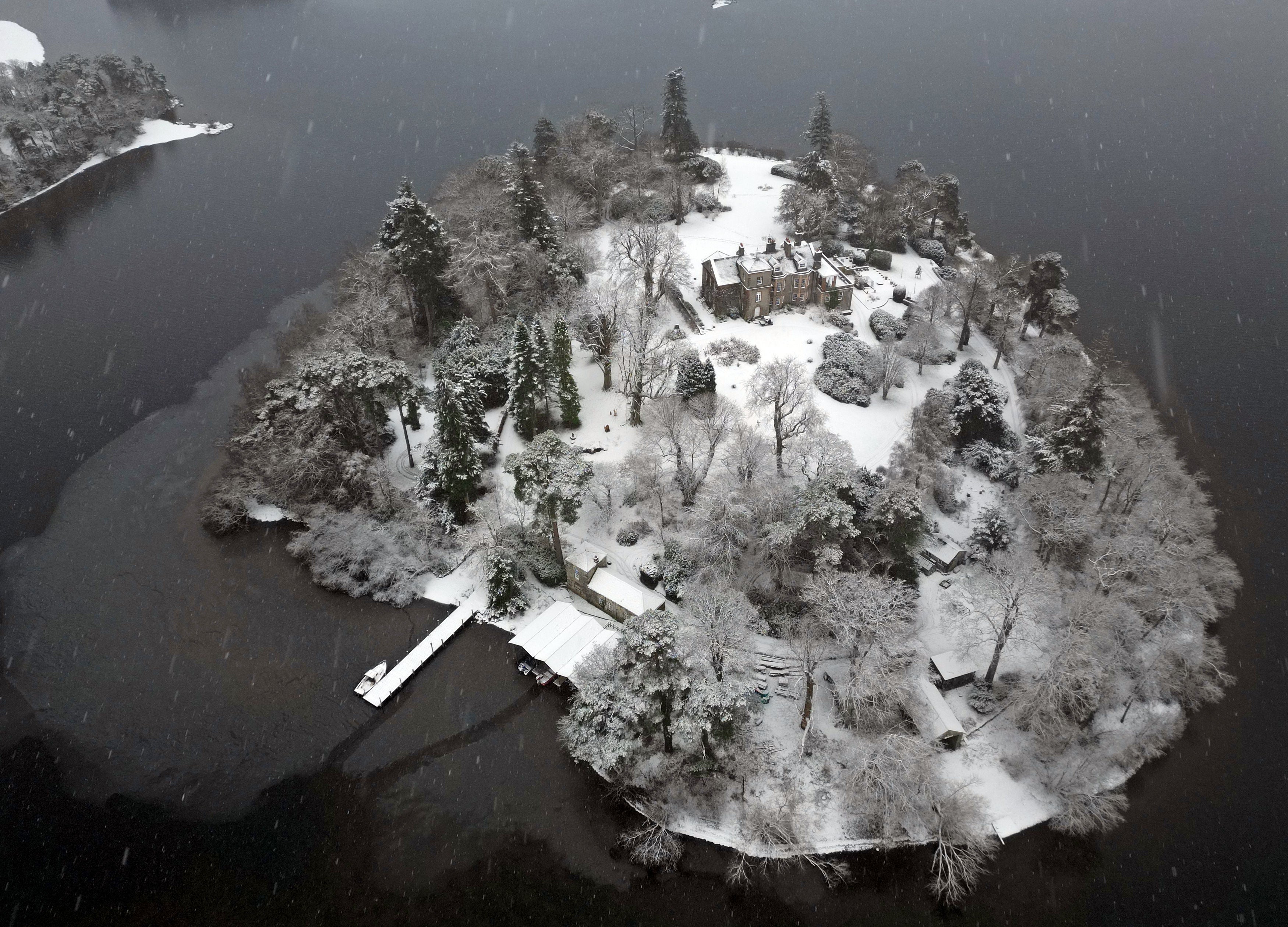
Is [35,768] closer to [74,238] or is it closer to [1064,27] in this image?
[74,238]

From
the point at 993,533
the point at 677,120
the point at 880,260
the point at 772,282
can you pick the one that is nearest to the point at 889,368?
the point at 772,282

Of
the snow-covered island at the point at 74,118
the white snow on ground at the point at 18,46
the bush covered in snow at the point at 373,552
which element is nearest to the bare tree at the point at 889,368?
the bush covered in snow at the point at 373,552

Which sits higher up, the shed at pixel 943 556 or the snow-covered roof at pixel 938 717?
the shed at pixel 943 556

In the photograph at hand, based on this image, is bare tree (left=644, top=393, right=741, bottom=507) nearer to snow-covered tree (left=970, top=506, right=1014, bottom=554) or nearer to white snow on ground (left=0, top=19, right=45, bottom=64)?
snow-covered tree (left=970, top=506, right=1014, bottom=554)

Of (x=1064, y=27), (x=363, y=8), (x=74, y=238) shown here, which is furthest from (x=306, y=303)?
(x=1064, y=27)

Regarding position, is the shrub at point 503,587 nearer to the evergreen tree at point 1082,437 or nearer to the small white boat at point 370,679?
the small white boat at point 370,679

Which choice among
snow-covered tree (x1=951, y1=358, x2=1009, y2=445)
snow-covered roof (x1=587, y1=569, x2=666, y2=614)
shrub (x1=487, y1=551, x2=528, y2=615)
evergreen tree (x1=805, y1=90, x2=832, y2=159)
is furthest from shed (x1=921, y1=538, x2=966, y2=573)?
evergreen tree (x1=805, y1=90, x2=832, y2=159)

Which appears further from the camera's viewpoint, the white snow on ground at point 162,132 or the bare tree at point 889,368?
the white snow on ground at point 162,132

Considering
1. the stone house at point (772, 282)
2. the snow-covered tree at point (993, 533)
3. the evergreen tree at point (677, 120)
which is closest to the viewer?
the snow-covered tree at point (993, 533)
